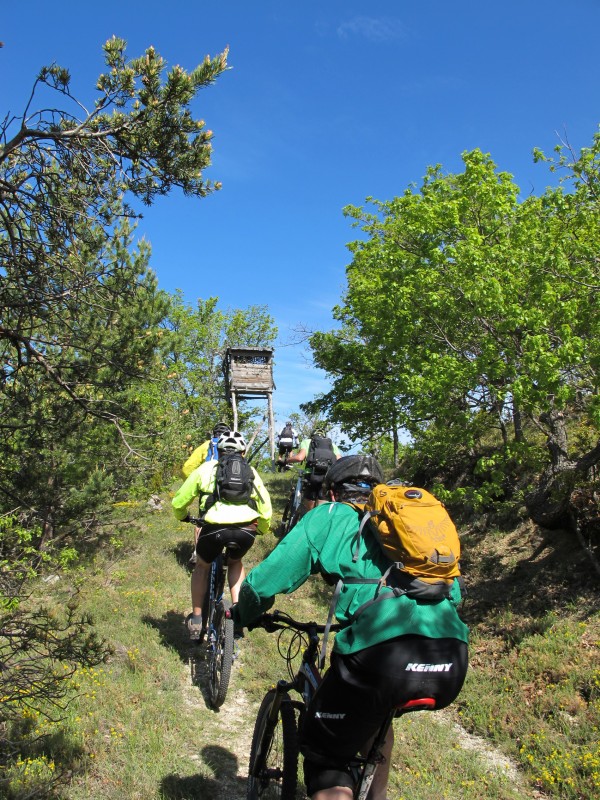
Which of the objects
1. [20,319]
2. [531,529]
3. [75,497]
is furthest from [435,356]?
[20,319]

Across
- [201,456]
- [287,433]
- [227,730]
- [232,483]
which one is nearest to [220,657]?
[227,730]

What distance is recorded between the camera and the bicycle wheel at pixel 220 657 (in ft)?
16.7

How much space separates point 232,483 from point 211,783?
2.26 m

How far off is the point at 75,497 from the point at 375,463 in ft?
20.3

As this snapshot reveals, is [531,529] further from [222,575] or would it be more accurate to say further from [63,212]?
[63,212]

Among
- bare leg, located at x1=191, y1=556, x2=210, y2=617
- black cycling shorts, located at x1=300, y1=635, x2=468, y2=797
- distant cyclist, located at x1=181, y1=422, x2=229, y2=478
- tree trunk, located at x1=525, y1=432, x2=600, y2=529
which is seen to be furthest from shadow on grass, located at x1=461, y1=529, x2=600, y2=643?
black cycling shorts, located at x1=300, y1=635, x2=468, y2=797

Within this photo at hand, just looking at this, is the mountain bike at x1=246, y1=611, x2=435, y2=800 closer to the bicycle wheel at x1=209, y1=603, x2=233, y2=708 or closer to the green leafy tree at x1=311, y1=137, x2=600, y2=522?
the bicycle wheel at x1=209, y1=603, x2=233, y2=708

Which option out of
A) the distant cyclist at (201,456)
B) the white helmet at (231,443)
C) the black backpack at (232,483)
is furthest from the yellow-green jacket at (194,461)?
the black backpack at (232,483)

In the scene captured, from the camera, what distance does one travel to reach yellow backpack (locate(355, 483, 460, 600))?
2.43 meters

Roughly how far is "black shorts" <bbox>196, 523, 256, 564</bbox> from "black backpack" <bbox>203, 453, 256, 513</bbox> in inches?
8.5

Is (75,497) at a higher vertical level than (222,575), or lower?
higher

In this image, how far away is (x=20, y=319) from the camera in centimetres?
373

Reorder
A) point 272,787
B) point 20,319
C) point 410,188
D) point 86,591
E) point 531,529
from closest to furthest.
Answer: point 20,319, point 272,787, point 86,591, point 531,529, point 410,188

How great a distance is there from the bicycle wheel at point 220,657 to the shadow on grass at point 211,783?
57 centimetres
